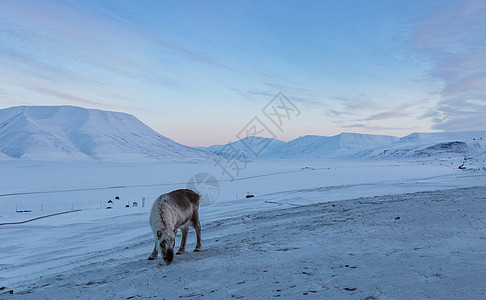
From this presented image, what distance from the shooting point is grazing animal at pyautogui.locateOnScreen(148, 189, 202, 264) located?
7507 mm

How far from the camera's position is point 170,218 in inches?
304

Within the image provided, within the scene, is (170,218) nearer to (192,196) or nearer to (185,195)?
(185,195)

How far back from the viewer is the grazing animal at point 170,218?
24.6 ft

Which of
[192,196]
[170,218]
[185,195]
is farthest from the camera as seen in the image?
[192,196]

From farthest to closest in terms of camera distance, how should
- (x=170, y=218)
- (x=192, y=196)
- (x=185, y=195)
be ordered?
1. (x=192, y=196)
2. (x=185, y=195)
3. (x=170, y=218)

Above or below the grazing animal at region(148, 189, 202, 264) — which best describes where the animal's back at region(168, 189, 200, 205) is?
above

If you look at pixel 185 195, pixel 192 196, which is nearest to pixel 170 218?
pixel 185 195

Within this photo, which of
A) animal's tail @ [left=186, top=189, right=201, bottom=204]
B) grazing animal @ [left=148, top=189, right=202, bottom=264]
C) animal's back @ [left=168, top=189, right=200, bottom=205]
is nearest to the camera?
grazing animal @ [left=148, top=189, right=202, bottom=264]

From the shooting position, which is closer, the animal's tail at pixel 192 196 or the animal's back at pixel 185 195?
the animal's back at pixel 185 195

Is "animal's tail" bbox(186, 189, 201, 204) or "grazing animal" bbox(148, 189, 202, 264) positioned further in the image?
Answer: "animal's tail" bbox(186, 189, 201, 204)

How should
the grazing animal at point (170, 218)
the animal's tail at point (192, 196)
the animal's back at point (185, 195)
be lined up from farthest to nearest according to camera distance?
the animal's tail at point (192, 196)
the animal's back at point (185, 195)
the grazing animal at point (170, 218)

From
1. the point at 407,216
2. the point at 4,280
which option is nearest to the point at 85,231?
the point at 4,280

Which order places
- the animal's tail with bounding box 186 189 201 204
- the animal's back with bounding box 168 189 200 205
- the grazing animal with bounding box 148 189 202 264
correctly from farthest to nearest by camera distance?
the animal's tail with bounding box 186 189 201 204, the animal's back with bounding box 168 189 200 205, the grazing animal with bounding box 148 189 202 264

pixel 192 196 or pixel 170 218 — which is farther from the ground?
pixel 192 196
